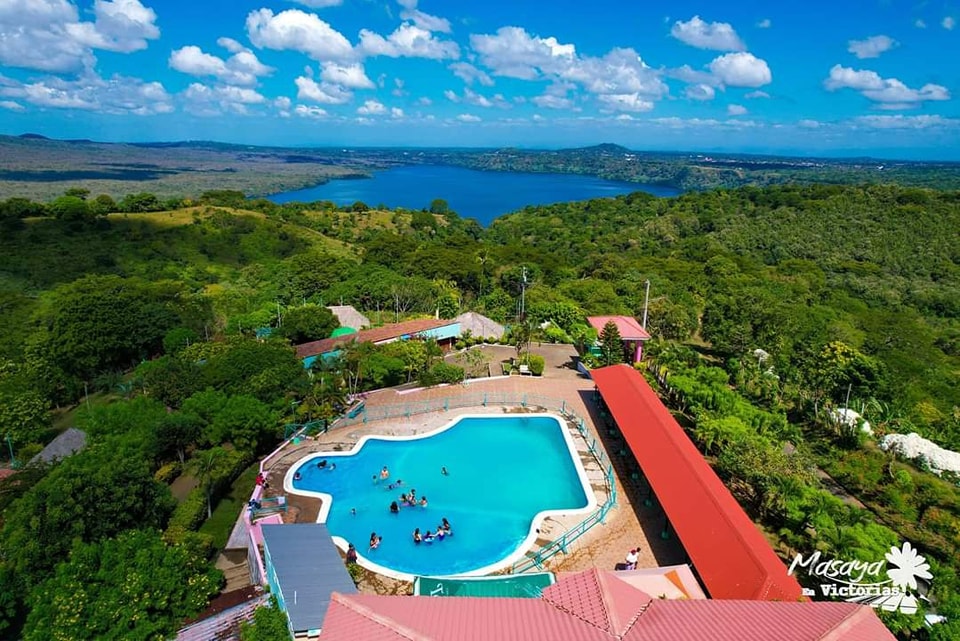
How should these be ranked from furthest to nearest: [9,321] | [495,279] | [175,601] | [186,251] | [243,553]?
[186,251], [495,279], [9,321], [243,553], [175,601]

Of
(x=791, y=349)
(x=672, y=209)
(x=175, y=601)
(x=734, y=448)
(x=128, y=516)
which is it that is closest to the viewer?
(x=175, y=601)

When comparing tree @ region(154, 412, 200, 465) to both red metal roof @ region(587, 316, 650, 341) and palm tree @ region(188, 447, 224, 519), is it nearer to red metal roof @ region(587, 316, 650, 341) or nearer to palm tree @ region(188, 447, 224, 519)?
palm tree @ region(188, 447, 224, 519)

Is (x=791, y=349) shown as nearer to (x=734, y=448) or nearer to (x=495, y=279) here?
(x=734, y=448)

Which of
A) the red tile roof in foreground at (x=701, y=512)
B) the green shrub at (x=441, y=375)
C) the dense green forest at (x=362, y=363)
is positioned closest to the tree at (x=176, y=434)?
the dense green forest at (x=362, y=363)

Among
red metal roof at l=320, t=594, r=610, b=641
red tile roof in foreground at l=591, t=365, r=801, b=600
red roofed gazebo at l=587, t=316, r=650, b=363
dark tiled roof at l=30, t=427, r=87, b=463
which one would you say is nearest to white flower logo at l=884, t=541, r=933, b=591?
red tile roof in foreground at l=591, t=365, r=801, b=600

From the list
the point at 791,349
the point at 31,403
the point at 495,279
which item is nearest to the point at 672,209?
the point at 495,279

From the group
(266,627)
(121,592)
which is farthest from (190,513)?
(266,627)

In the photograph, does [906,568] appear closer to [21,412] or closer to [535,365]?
[535,365]
